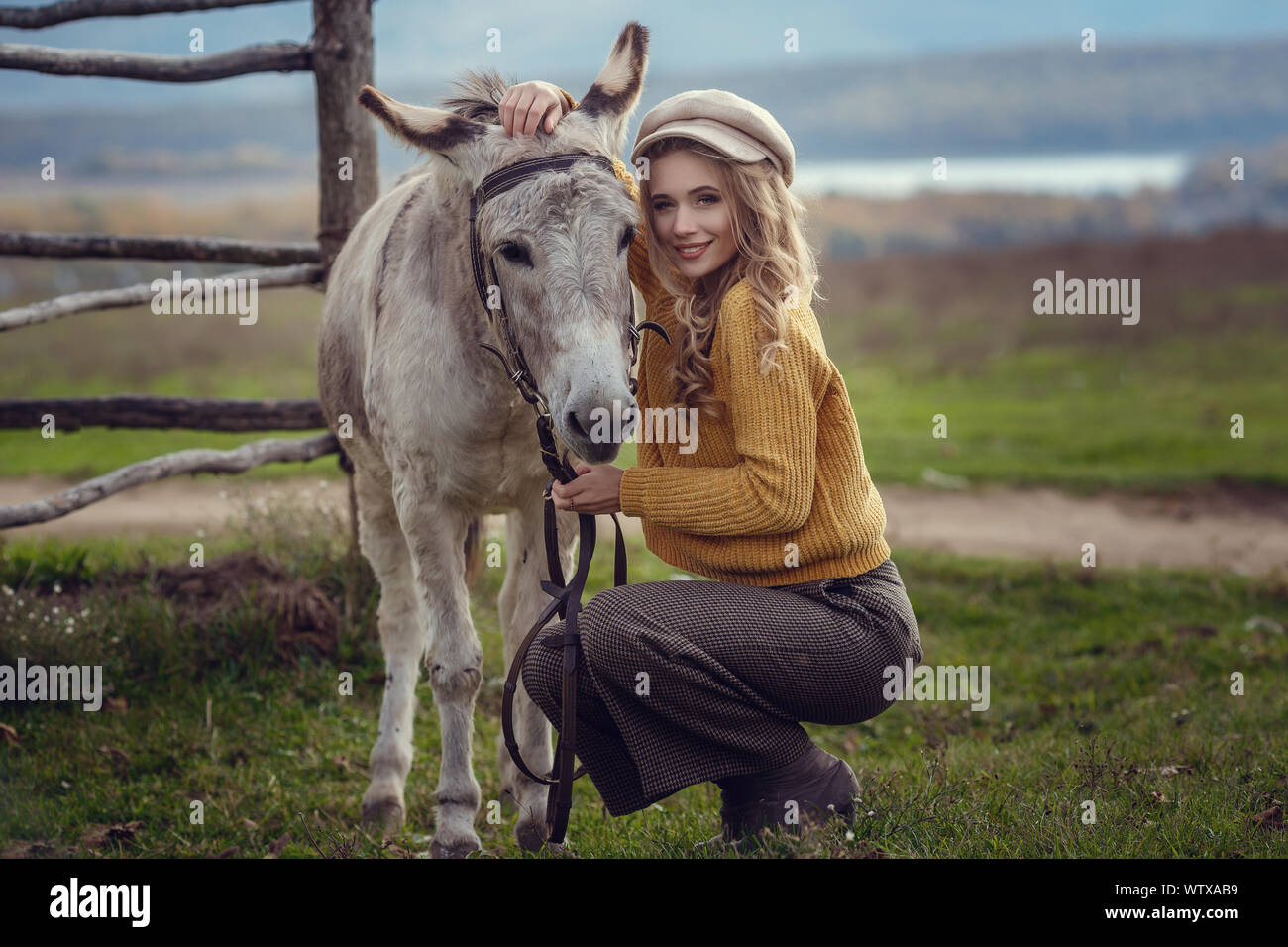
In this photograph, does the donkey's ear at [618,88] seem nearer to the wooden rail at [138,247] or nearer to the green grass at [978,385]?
the wooden rail at [138,247]

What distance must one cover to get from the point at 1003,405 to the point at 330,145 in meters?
9.46

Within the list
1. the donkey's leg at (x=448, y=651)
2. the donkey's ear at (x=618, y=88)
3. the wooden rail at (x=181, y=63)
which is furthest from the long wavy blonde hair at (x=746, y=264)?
the wooden rail at (x=181, y=63)

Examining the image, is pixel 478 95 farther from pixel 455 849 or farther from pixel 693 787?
pixel 693 787

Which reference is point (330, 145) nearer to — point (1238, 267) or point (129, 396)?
point (129, 396)

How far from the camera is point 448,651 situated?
3285mm

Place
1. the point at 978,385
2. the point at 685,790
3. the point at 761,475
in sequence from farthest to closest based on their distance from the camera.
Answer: the point at 978,385 < the point at 685,790 < the point at 761,475

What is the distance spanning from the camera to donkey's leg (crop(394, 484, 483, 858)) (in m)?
3.27

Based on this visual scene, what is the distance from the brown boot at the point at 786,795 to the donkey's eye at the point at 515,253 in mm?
1450

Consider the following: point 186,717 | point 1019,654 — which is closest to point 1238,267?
point 1019,654

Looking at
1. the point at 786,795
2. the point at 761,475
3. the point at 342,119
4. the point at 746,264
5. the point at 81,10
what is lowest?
the point at 786,795

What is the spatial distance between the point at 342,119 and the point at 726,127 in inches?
99.6

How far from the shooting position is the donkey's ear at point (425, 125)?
9.46 ft

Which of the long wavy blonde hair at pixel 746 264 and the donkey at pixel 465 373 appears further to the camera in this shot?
the long wavy blonde hair at pixel 746 264

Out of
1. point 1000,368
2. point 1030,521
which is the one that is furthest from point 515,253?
point 1000,368
